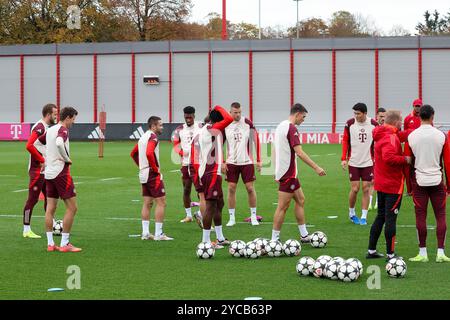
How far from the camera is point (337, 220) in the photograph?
15.5 m

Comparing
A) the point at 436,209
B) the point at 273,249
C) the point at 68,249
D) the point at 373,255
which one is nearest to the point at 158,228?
the point at 68,249

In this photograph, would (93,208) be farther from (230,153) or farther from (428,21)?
(428,21)

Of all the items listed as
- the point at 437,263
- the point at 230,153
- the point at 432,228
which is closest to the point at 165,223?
the point at 230,153

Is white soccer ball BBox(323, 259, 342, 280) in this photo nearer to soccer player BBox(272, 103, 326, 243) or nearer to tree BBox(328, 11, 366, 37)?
soccer player BBox(272, 103, 326, 243)

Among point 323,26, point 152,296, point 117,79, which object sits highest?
point 323,26

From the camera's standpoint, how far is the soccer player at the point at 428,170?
10.6 m

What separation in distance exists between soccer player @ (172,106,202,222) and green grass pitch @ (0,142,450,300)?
488mm

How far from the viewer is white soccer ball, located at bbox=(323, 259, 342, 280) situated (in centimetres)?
956

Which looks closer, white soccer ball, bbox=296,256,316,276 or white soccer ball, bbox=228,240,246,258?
white soccer ball, bbox=296,256,316,276

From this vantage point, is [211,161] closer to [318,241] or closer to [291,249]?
[291,249]

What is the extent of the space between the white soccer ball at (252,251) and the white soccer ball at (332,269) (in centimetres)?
169

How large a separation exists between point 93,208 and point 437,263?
895 cm

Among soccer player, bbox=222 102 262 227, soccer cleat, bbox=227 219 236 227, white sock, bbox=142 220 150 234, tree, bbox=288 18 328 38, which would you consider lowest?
soccer cleat, bbox=227 219 236 227

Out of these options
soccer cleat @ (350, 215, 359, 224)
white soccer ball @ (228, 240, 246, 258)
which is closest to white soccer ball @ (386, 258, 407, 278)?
white soccer ball @ (228, 240, 246, 258)
